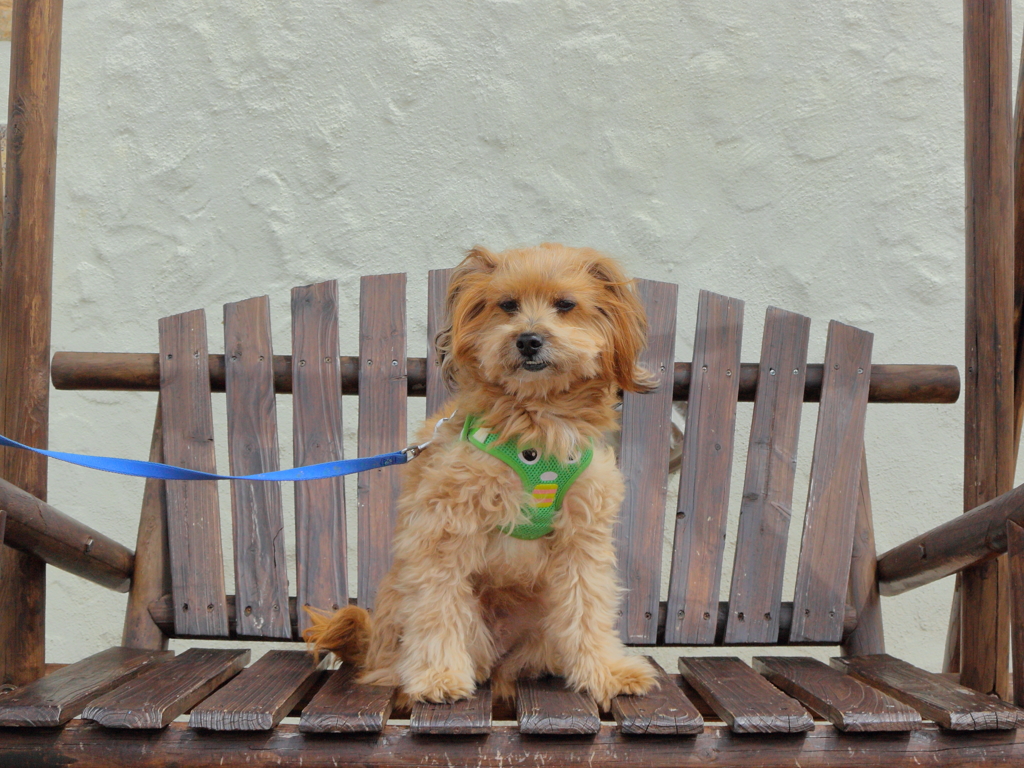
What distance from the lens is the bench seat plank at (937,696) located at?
5.49ft

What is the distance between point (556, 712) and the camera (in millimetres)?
1657

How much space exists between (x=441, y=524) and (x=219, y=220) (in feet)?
6.73

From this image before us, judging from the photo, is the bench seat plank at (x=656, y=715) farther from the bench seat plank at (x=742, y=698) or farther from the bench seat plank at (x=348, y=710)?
the bench seat plank at (x=348, y=710)

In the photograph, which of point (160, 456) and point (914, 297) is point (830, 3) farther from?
point (160, 456)

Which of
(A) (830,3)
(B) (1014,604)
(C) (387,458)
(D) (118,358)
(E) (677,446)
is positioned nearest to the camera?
(B) (1014,604)

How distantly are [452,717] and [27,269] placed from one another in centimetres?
152

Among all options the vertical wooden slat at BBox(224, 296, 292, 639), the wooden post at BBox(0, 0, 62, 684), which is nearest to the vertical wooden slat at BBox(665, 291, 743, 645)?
the vertical wooden slat at BBox(224, 296, 292, 639)

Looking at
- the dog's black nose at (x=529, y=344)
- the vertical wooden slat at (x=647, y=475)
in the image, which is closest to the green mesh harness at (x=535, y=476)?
the dog's black nose at (x=529, y=344)

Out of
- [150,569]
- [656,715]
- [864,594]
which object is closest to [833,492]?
[864,594]

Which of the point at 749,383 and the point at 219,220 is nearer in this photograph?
the point at 749,383

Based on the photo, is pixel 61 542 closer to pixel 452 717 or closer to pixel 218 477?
pixel 218 477

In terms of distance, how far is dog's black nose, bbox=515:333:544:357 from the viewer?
1.76 metres

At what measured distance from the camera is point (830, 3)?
3.37 metres

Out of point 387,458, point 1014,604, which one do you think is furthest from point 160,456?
point 1014,604
